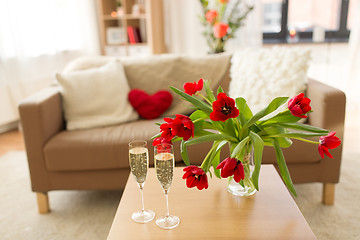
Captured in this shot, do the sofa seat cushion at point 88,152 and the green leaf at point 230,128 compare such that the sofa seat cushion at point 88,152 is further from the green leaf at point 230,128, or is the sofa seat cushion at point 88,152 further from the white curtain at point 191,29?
the white curtain at point 191,29

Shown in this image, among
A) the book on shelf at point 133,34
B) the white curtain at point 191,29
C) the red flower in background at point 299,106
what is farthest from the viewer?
the book on shelf at point 133,34

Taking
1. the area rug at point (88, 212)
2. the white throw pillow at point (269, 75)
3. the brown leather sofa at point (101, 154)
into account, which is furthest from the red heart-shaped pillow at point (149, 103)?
the area rug at point (88, 212)

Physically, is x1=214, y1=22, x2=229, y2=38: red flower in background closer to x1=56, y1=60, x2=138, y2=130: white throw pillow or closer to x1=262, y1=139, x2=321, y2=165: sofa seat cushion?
x1=56, y1=60, x2=138, y2=130: white throw pillow

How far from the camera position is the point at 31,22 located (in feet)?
11.8

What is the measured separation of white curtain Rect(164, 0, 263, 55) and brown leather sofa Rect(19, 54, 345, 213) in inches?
87.6

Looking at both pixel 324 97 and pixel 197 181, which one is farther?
pixel 324 97

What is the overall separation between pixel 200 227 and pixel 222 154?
2.51ft

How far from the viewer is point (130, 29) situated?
13.5ft

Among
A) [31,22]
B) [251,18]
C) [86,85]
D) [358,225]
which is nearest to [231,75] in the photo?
[86,85]

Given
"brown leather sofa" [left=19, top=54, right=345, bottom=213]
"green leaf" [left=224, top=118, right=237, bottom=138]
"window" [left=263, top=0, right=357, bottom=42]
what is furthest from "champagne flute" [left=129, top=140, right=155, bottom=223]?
"window" [left=263, top=0, right=357, bottom=42]

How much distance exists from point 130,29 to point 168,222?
339cm

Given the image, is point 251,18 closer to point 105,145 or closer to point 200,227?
point 105,145

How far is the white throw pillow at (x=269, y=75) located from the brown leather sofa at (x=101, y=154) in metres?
0.16

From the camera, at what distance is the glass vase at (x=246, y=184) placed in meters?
1.16
